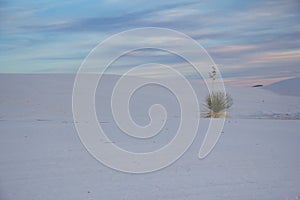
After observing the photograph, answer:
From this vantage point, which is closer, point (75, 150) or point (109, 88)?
point (75, 150)

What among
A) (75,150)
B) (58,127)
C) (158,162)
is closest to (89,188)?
(158,162)

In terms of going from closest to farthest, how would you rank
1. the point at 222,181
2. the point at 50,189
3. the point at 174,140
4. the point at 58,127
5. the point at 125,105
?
the point at 50,189 → the point at 222,181 → the point at 174,140 → the point at 58,127 → the point at 125,105

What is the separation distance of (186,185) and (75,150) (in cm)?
272

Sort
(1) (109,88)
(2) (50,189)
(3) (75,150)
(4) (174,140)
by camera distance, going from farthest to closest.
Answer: (1) (109,88) < (4) (174,140) < (3) (75,150) < (2) (50,189)

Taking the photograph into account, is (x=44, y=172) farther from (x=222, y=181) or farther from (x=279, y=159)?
(x=279, y=159)

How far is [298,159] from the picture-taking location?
292 inches

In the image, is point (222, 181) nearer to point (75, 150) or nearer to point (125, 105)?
point (75, 150)

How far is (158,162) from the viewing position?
23.1 ft

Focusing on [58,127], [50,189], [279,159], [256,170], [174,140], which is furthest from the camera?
[58,127]

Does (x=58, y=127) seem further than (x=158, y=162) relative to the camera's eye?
Yes

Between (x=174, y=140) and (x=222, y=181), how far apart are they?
10.0 feet

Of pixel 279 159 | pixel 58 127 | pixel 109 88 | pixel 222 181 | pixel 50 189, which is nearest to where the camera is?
pixel 50 189

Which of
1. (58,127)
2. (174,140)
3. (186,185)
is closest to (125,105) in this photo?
(58,127)

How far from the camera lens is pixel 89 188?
18.5ft
